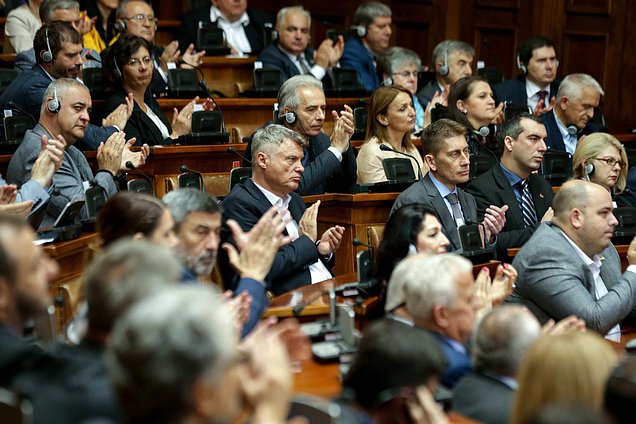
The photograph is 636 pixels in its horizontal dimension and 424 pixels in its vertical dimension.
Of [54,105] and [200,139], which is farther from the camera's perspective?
[200,139]

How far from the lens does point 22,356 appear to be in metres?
1.82

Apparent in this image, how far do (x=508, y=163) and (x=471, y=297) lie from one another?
6.59 feet

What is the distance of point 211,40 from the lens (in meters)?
5.73

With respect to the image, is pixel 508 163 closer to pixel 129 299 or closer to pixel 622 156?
pixel 622 156

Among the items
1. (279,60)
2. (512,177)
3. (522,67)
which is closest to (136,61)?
(279,60)

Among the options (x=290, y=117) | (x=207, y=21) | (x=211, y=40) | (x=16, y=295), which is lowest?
(x=16, y=295)

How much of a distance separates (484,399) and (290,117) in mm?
2377

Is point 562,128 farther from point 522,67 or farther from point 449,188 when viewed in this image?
point 449,188

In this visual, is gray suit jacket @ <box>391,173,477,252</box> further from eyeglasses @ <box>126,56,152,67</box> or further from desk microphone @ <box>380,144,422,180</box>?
eyeglasses @ <box>126,56,152,67</box>

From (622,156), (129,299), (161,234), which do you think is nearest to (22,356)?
(129,299)

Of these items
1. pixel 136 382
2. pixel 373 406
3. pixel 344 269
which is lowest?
pixel 344 269

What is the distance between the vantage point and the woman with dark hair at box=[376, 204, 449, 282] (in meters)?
2.87

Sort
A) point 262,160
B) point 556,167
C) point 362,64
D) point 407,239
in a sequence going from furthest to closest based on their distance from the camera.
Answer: point 362,64
point 556,167
point 262,160
point 407,239

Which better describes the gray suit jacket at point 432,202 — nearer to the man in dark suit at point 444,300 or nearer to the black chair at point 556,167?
the black chair at point 556,167
